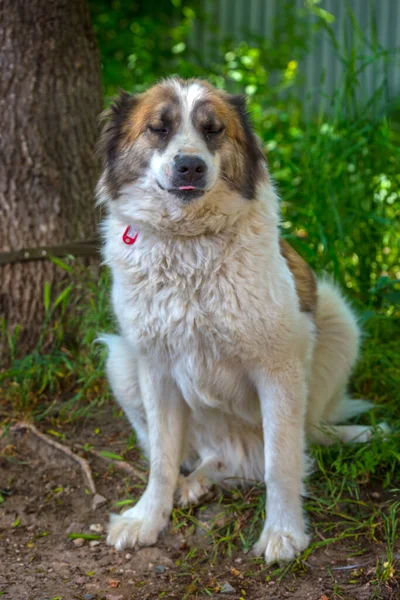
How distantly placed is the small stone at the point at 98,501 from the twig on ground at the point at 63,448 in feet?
0.14

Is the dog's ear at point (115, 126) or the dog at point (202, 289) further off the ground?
the dog's ear at point (115, 126)

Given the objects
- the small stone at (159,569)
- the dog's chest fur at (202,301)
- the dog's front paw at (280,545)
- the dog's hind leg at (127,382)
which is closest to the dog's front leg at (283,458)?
the dog's front paw at (280,545)

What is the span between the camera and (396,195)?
4355mm

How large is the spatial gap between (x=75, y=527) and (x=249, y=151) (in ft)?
5.14

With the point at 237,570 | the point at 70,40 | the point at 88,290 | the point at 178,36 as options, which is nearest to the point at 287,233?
the point at 88,290

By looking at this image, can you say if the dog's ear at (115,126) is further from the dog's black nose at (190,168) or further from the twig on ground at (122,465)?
the twig on ground at (122,465)

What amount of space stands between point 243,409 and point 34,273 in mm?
1385

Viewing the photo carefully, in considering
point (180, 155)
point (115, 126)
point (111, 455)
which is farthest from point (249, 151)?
point (111, 455)

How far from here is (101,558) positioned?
2.81 meters

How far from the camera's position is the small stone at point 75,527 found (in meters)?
2.96

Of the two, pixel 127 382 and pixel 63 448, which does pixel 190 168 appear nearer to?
pixel 127 382

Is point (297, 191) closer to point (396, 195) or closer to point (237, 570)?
point (396, 195)

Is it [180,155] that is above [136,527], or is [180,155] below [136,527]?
above

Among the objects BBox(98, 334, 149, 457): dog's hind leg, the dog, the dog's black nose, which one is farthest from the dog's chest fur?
BBox(98, 334, 149, 457): dog's hind leg
